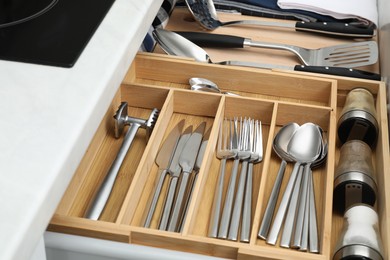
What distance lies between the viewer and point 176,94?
110 cm

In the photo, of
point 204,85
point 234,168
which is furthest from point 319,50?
point 234,168

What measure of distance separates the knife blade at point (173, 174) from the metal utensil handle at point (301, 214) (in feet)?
0.59

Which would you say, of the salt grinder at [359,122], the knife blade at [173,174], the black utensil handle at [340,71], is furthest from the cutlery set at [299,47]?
the knife blade at [173,174]

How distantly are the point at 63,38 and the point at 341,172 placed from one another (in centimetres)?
44

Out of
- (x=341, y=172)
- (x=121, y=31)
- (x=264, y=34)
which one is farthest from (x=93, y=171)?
(x=264, y=34)

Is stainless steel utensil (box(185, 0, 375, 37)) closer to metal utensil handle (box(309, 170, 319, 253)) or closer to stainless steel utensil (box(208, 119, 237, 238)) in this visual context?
stainless steel utensil (box(208, 119, 237, 238))

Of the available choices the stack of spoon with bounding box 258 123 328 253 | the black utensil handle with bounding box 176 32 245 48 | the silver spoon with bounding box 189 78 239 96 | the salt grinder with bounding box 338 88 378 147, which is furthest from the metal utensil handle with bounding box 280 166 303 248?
the black utensil handle with bounding box 176 32 245 48

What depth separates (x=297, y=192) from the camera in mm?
954

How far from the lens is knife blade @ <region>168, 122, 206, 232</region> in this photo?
35.6 inches

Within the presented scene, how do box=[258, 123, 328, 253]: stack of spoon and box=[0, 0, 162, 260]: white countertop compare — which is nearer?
box=[0, 0, 162, 260]: white countertop

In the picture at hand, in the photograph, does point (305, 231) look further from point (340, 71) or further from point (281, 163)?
point (340, 71)

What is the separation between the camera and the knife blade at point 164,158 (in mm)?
927

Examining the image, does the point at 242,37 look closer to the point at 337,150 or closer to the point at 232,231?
the point at 337,150

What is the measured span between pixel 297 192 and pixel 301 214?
48 mm
